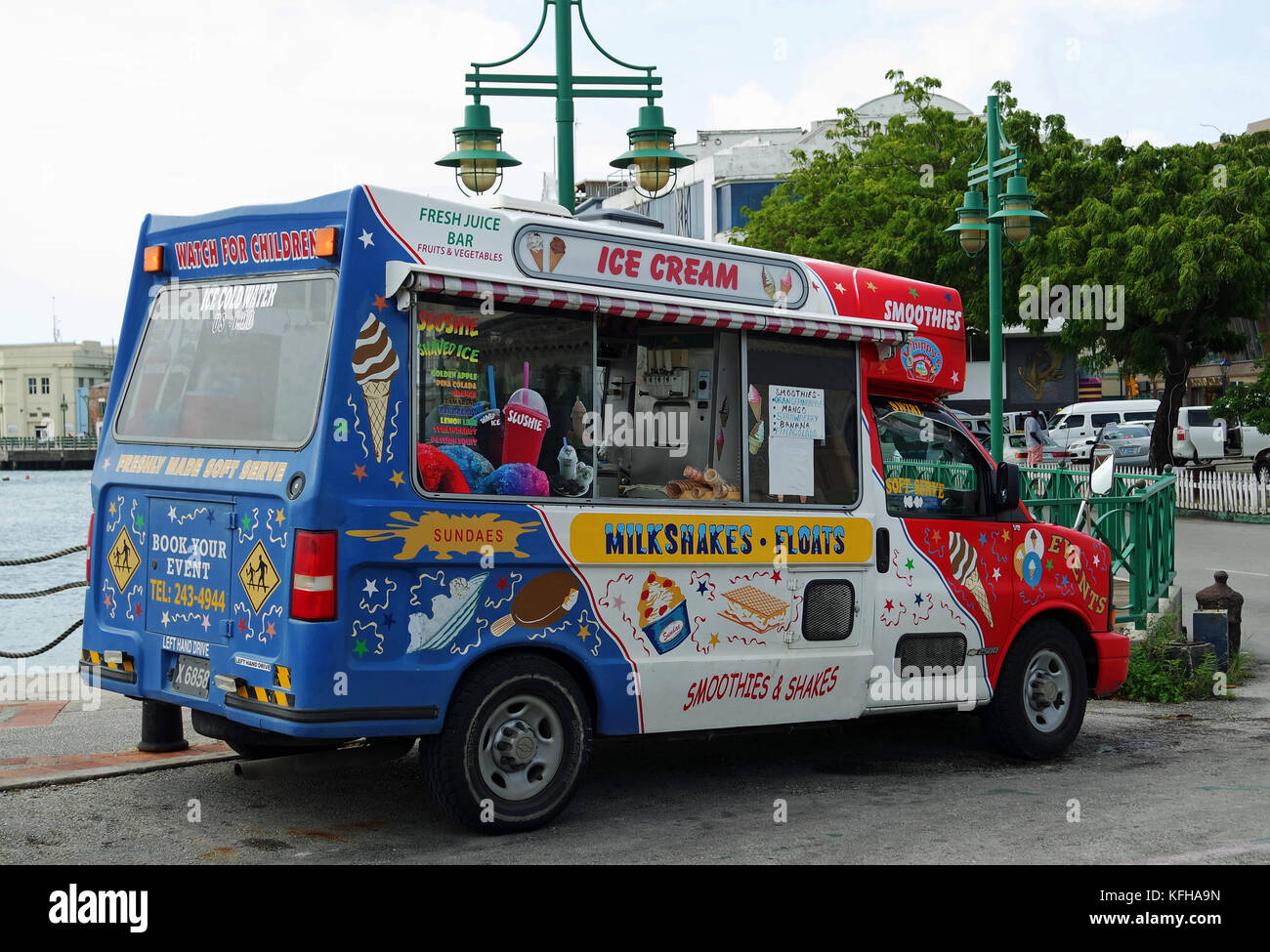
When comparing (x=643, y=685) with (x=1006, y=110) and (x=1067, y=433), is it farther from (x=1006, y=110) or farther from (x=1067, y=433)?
(x=1067, y=433)

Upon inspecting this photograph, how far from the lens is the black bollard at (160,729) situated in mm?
8203

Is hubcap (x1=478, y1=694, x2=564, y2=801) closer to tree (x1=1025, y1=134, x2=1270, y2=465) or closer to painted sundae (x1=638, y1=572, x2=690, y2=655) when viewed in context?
painted sundae (x1=638, y1=572, x2=690, y2=655)

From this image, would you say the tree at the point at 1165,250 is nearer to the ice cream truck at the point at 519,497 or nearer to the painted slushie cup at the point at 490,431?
the ice cream truck at the point at 519,497

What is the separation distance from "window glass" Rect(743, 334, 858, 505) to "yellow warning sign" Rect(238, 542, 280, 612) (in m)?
2.56

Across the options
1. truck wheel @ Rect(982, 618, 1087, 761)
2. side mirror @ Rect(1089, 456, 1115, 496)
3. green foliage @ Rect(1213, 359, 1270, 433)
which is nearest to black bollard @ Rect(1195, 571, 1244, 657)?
side mirror @ Rect(1089, 456, 1115, 496)

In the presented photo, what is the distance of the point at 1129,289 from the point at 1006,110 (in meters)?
7.01

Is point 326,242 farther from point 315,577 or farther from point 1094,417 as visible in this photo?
point 1094,417

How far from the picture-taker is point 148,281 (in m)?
7.32

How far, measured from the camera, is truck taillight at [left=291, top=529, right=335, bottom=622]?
5926mm

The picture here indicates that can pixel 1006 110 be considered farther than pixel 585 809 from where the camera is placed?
Yes

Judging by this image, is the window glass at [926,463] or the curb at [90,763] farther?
the window glass at [926,463]

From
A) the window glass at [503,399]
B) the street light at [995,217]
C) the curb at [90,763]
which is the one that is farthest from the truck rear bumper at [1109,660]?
the street light at [995,217]

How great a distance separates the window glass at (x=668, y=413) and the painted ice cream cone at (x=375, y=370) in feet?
3.87
